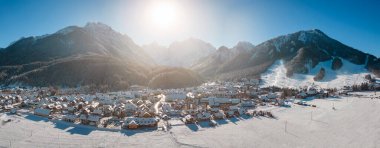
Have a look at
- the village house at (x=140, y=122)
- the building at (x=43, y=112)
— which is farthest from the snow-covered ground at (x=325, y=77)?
the building at (x=43, y=112)

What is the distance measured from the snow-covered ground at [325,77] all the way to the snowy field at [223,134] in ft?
249

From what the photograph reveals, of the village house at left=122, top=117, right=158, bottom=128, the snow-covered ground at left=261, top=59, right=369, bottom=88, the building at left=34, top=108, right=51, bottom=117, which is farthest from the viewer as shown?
the snow-covered ground at left=261, top=59, right=369, bottom=88

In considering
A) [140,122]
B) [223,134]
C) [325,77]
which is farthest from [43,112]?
[325,77]

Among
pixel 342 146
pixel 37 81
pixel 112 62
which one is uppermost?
pixel 112 62

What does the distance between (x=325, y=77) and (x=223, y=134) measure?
4564 inches

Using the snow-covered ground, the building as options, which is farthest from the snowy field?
the snow-covered ground

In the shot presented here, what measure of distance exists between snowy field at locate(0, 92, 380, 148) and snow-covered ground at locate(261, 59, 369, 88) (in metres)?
76.0

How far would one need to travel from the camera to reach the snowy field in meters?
41.4

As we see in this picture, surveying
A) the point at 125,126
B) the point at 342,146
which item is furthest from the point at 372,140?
the point at 125,126

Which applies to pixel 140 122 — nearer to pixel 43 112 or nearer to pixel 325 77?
pixel 43 112

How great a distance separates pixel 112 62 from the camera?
532 ft

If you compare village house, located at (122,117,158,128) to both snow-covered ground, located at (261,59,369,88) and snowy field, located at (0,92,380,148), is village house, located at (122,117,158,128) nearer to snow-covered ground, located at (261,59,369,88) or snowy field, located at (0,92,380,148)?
snowy field, located at (0,92,380,148)

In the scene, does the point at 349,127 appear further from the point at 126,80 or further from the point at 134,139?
the point at 126,80

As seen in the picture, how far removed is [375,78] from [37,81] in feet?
520
